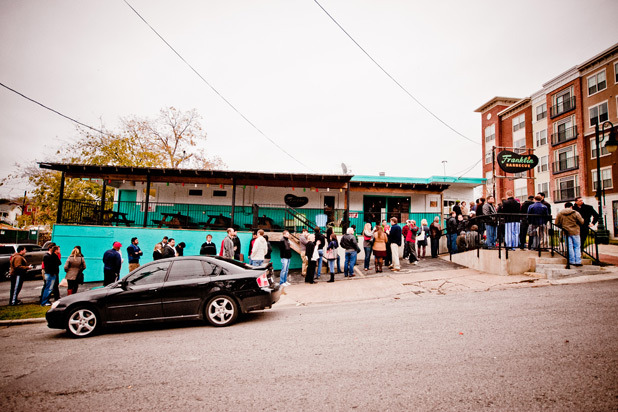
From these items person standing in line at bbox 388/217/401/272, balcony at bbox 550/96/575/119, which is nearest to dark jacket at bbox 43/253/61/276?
person standing in line at bbox 388/217/401/272

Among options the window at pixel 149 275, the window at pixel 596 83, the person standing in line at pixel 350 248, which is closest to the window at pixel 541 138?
the window at pixel 596 83

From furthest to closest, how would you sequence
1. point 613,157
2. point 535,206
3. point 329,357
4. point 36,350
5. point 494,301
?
point 613,157
point 535,206
point 494,301
point 36,350
point 329,357

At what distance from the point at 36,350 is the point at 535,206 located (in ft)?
40.5

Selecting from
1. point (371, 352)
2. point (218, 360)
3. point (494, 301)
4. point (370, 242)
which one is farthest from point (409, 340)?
point (370, 242)

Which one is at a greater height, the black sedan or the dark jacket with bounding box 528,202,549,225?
the dark jacket with bounding box 528,202,549,225

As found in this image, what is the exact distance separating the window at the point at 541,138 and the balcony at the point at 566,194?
5559 mm

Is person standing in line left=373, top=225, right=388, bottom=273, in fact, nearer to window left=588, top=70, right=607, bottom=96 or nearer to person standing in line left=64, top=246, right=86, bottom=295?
person standing in line left=64, top=246, right=86, bottom=295

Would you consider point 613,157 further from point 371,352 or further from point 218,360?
point 218,360

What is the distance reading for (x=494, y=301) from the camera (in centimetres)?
Answer: 659

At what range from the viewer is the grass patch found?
822cm

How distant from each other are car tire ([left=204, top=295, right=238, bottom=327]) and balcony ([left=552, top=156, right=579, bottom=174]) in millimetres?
34112

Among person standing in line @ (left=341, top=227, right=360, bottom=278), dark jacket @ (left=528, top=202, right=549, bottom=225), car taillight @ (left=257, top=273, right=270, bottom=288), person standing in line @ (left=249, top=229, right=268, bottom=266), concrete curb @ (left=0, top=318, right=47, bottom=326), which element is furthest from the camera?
person standing in line @ (left=341, top=227, right=360, bottom=278)

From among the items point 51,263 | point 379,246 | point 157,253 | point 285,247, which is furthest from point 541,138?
point 51,263

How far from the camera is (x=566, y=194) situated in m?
29.5
